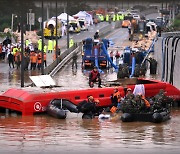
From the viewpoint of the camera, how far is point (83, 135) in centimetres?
1866

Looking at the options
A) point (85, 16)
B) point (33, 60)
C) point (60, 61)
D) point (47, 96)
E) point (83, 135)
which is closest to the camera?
point (83, 135)

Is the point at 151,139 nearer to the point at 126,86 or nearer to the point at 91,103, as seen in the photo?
the point at 91,103

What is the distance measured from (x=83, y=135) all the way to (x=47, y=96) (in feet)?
17.8

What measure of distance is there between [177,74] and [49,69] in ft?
42.6

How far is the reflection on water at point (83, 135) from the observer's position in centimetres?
1573

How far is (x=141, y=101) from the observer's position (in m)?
21.6

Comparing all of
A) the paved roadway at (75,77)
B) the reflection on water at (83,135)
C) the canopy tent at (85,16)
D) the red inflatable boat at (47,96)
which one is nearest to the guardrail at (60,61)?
the paved roadway at (75,77)

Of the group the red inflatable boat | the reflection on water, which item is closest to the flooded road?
the reflection on water

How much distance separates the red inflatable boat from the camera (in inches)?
925

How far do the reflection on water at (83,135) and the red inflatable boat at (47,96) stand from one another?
348 millimetres

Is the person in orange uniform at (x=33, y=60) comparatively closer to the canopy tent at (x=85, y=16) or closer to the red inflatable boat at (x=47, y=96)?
the red inflatable boat at (x=47, y=96)

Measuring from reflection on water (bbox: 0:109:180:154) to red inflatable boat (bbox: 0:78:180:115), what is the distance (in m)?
0.35

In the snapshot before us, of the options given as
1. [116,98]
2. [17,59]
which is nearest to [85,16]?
[17,59]

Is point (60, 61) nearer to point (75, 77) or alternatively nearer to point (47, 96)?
point (75, 77)
